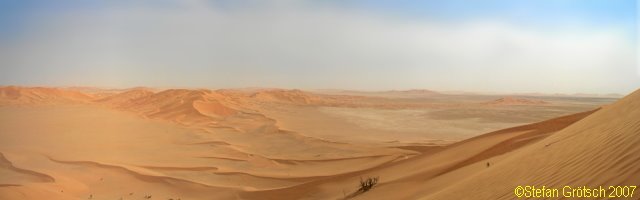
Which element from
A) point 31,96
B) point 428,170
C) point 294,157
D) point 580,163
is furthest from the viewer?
point 31,96

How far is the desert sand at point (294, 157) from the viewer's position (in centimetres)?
527

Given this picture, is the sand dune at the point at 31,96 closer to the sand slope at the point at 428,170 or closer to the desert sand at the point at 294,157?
the desert sand at the point at 294,157

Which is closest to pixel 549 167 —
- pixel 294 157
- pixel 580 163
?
pixel 580 163

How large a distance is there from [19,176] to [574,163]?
1340 cm

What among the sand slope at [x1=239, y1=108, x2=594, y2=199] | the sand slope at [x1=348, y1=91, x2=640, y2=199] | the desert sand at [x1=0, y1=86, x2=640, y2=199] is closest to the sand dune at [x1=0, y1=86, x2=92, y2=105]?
the desert sand at [x1=0, y1=86, x2=640, y2=199]

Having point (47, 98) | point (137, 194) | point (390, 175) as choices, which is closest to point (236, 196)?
point (137, 194)

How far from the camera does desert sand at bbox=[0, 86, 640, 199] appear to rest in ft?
17.3

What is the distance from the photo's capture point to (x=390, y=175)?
10.3 m

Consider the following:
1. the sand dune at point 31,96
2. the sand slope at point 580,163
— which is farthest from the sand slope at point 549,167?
the sand dune at point 31,96

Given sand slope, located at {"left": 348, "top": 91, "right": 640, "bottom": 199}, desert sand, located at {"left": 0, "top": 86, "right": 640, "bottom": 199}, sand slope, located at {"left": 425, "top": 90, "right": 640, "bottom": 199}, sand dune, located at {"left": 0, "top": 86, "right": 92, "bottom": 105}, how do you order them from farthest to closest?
1. sand dune, located at {"left": 0, "top": 86, "right": 92, "bottom": 105}
2. desert sand, located at {"left": 0, "top": 86, "right": 640, "bottom": 199}
3. sand slope, located at {"left": 348, "top": 91, "right": 640, "bottom": 199}
4. sand slope, located at {"left": 425, "top": 90, "right": 640, "bottom": 199}

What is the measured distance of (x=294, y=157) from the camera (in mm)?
16609

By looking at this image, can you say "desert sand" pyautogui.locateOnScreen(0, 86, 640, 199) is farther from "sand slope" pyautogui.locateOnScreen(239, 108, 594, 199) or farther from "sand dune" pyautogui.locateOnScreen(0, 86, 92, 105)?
"sand dune" pyautogui.locateOnScreen(0, 86, 92, 105)

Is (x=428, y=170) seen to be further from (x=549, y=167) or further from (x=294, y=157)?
(x=294, y=157)

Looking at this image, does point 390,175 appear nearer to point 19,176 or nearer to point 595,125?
point 595,125
